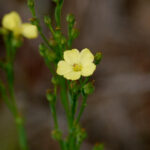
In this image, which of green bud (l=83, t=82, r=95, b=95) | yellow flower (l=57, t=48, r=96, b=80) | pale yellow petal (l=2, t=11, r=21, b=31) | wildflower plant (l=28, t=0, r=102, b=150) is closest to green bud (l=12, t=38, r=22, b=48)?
pale yellow petal (l=2, t=11, r=21, b=31)

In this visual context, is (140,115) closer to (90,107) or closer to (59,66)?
(90,107)

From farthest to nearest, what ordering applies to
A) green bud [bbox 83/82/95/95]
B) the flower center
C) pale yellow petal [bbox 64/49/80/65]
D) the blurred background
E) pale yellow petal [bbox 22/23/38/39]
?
the blurred background → pale yellow petal [bbox 22/23/38/39] → the flower center → pale yellow petal [bbox 64/49/80/65] → green bud [bbox 83/82/95/95]

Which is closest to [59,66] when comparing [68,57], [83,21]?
[68,57]

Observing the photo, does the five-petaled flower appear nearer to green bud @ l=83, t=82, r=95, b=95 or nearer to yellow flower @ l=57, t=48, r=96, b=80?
yellow flower @ l=57, t=48, r=96, b=80

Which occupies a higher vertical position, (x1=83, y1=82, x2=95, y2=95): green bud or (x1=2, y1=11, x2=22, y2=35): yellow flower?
(x1=2, y1=11, x2=22, y2=35): yellow flower

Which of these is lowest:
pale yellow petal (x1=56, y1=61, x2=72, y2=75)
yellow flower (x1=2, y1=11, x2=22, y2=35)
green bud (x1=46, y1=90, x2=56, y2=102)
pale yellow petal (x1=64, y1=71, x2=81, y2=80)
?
green bud (x1=46, y1=90, x2=56, y2=102)

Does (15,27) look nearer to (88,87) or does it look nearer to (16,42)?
→ (16,42)

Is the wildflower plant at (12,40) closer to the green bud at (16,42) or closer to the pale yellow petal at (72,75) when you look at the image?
the green bud at (16,42)

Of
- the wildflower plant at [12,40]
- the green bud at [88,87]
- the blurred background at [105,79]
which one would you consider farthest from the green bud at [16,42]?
the blurred background at [105,79]
